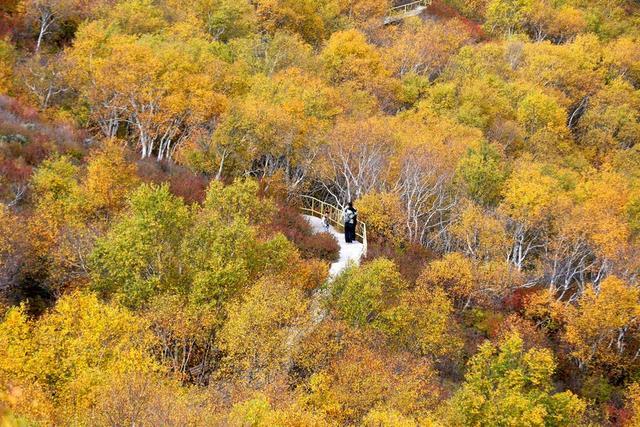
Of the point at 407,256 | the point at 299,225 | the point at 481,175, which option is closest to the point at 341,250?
the point at 299,225

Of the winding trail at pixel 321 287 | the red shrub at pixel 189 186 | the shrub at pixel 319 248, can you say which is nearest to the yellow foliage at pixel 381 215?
the winding trail at pixel 321 287

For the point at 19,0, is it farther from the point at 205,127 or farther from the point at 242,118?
the point at 242,118

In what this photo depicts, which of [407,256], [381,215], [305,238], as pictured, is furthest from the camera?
[381,215]

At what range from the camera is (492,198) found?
4631 centimetres

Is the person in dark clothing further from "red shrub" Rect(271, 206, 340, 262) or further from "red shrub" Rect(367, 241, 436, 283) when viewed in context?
"red shrub" Rect(367, 241, 436, 283)

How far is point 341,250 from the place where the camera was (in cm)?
3734

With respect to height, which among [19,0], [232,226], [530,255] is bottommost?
[530,255]

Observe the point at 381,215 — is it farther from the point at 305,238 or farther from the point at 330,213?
the point at 305,238

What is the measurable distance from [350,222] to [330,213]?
7.90 meters

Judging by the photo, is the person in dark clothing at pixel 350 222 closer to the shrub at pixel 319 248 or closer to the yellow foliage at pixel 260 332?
the shrub at pixel 319 248

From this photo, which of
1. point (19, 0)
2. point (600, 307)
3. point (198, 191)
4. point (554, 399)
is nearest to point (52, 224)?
point (198, 191)

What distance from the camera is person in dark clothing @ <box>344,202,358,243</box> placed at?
118ft

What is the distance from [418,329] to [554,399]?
268 inches

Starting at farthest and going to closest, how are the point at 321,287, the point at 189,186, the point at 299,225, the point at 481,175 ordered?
the point at 481,175 < the point at 189,186 < the point at 299,225 < the point at 321,287
